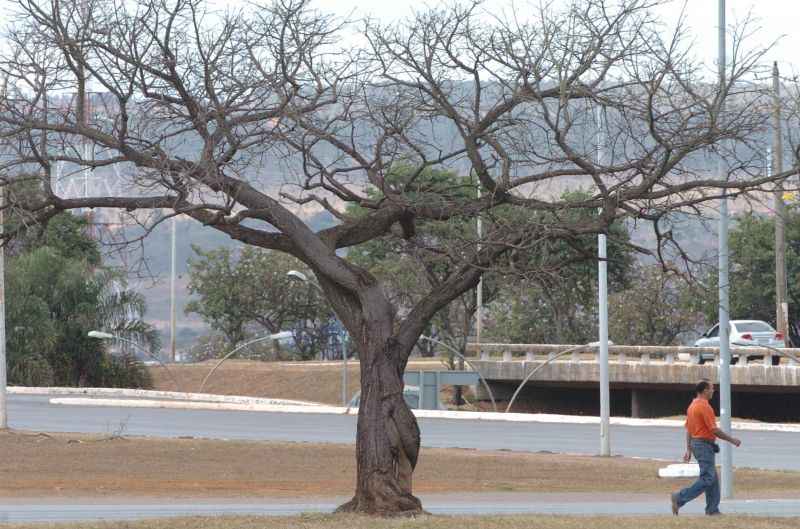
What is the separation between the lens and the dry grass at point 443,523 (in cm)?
1384

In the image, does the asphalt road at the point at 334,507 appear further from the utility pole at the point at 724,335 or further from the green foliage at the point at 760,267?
the green foliage at the point at 760,267

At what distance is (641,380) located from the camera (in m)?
Result: 45.5

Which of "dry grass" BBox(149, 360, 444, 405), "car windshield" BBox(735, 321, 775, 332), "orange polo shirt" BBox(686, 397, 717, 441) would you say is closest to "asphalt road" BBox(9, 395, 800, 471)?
"orange polo shirt" BBox(686, 397, 717, 441)

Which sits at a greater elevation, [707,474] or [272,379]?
[272,379]

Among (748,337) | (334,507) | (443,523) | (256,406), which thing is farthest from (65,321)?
(443,523)

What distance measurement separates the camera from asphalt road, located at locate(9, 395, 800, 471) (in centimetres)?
3091

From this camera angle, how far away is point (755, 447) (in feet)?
104

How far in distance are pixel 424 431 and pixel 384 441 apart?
21.0 m

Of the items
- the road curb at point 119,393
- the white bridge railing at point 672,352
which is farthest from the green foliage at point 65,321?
the white bridge railing at point 672,352

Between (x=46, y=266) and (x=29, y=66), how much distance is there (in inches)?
1619

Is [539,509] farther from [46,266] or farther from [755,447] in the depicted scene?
[46,266]

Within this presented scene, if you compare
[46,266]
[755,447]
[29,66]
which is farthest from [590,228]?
[46,266]

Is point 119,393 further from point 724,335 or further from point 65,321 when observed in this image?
point 724,335

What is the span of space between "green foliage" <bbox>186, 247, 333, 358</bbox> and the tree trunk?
2425 inches
